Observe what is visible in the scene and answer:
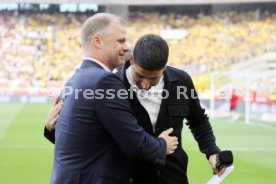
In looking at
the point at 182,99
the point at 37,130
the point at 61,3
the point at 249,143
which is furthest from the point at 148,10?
the point at 182,99

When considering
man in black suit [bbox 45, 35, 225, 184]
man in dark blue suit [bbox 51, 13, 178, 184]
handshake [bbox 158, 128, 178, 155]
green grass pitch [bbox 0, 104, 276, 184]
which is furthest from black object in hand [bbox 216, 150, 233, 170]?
green grass pitch [bbox 0, 104, 276, 184]

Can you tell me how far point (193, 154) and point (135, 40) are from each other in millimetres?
31038

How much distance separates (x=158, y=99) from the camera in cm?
370

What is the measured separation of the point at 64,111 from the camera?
3506mm

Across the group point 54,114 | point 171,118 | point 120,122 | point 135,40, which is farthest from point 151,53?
point 135,40

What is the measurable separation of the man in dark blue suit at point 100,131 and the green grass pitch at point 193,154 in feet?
20.7

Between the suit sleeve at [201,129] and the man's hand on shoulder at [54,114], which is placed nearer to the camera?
the man's hand on shoulder at [54,114]

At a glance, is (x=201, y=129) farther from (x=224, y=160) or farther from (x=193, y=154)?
(x=193, y=154)

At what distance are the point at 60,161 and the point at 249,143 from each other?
13235 mm

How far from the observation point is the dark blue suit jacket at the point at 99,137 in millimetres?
3336

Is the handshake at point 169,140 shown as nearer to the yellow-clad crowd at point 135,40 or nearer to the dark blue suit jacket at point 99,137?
the dark blue suit jacket at point 99,137

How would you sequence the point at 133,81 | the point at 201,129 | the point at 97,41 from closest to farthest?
the point at 97,41, the point at 133,81, the point at 201,129

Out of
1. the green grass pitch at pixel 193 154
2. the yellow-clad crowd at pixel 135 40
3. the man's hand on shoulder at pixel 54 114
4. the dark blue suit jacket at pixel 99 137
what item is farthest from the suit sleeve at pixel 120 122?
the yellow-clad crowd at pixel 135 40

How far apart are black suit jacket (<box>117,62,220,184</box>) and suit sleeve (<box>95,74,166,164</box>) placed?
25 centimetres
